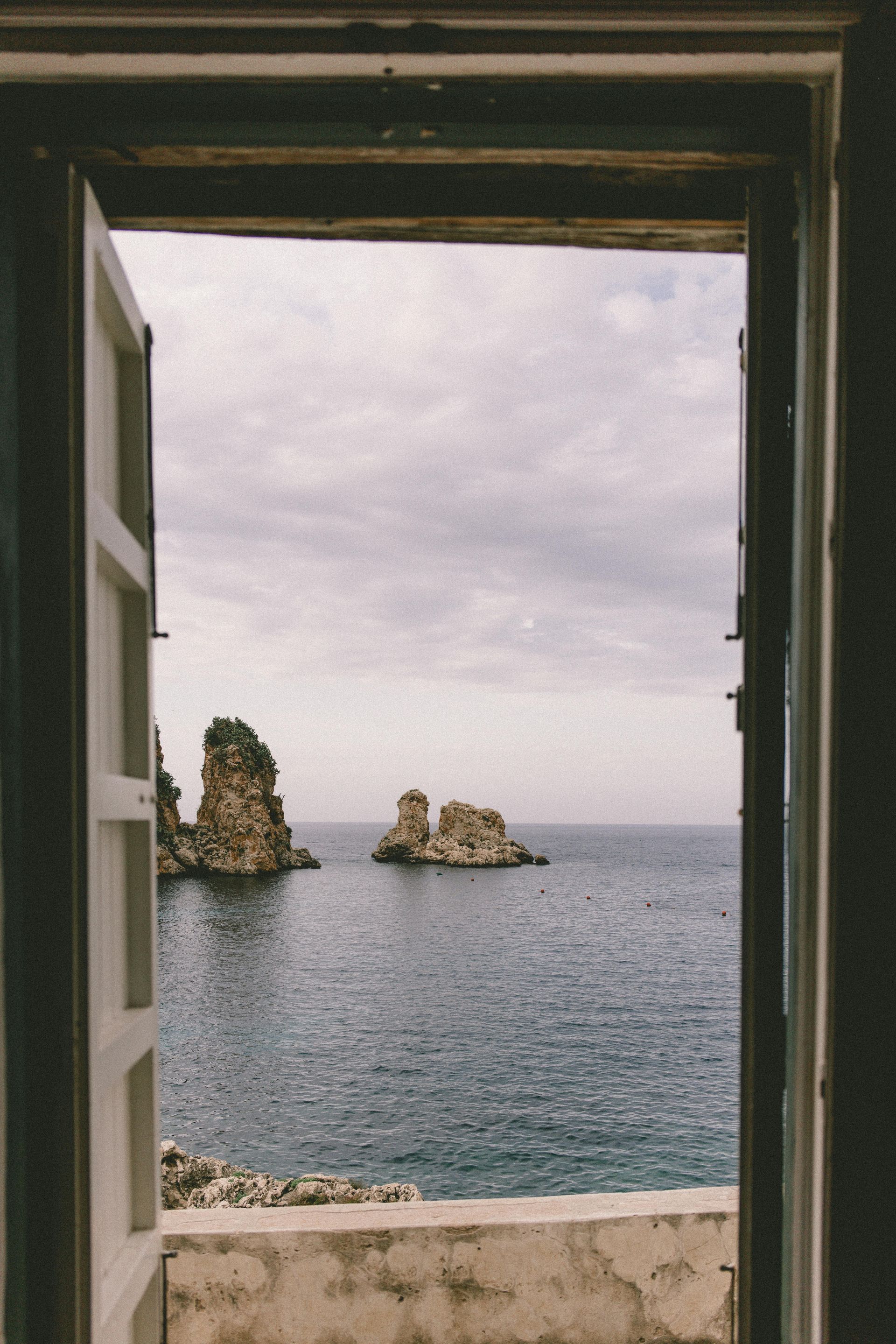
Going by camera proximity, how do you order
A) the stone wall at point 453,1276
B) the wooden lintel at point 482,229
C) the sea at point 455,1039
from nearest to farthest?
the wooden lintel at point 482,229, the stone wall at point 453,1276, the sea at point 455,1039

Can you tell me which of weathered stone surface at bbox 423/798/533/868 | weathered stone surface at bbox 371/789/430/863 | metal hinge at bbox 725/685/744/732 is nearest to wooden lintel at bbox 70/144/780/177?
metal hinge at bbox 725/685/744/732

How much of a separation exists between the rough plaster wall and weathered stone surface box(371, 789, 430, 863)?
82898 millimetres

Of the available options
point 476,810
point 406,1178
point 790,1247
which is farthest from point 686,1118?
point 476,810

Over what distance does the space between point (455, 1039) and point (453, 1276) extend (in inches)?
1218

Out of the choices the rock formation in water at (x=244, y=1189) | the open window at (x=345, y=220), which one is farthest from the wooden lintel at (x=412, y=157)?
the rock formation in water at (x=244, y=1189)

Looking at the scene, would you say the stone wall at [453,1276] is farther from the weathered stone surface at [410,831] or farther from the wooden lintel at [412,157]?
the weathered stone surface at [410,831]

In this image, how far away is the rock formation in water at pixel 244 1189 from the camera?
1005 centimetres

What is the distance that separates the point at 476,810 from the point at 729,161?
3445 inches

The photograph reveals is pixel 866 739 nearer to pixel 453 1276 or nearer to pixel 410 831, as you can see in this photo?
pixel 453 1276

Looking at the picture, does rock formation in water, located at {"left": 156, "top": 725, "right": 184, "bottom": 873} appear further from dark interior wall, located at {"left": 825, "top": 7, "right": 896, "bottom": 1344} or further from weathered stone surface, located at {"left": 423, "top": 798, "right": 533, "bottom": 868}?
dark interior wall, located at {"left": 825, "top": 7, "right": 896, "bottom": 1344}

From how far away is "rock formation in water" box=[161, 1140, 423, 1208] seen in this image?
1005cm

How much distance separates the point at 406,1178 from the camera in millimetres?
18766

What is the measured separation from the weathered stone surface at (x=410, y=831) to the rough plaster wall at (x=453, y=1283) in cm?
8290

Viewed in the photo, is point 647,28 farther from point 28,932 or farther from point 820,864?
point 28,932
